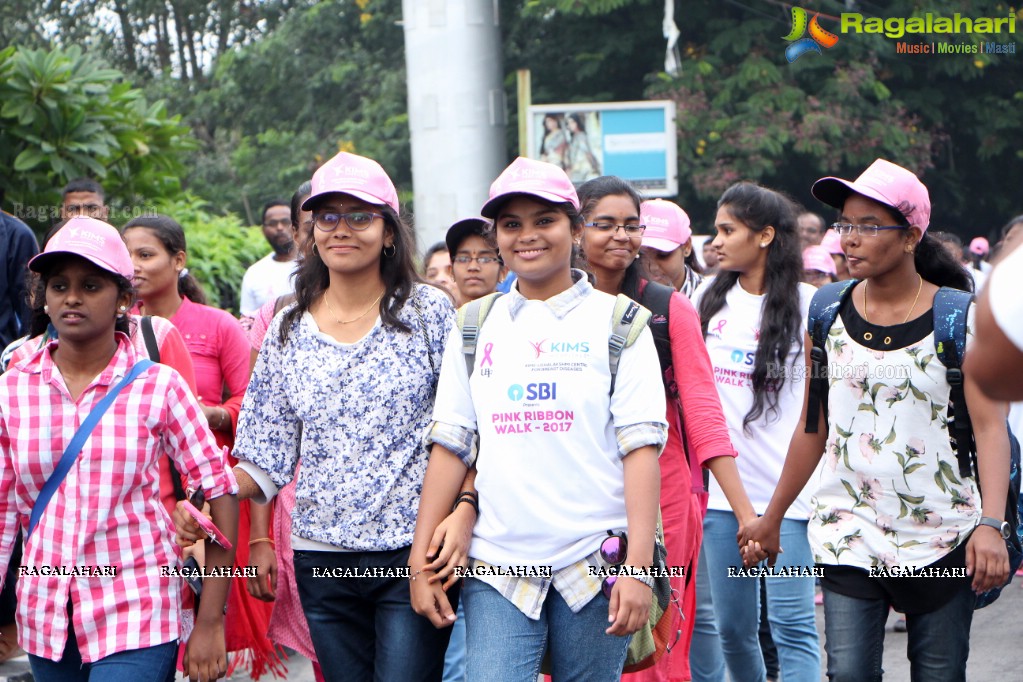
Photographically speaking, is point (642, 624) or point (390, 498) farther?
point (390, 498)

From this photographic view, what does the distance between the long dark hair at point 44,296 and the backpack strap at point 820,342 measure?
7.04 ft

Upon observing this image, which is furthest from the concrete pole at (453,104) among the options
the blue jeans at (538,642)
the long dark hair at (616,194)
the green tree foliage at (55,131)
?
the blue jeans at (538,642)

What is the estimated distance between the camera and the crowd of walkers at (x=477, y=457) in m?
3.62

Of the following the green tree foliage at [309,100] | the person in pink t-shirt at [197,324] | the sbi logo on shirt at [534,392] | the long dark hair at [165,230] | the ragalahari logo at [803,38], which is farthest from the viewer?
the green tree foliage at [309,100]

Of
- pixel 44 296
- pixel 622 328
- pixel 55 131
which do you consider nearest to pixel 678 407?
pixel 622 328

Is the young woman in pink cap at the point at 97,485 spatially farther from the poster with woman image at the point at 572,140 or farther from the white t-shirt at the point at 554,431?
the poster with woman image at the point at 572,140

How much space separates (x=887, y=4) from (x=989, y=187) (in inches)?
174

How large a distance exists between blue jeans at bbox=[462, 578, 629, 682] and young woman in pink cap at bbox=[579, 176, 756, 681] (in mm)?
742

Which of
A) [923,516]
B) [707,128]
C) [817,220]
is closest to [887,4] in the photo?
[707,128]

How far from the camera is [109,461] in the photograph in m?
3.74

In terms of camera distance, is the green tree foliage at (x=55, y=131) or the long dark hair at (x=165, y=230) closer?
the long dark hair at (x=165, y=230)

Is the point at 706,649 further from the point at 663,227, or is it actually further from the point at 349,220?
the point at 349,220

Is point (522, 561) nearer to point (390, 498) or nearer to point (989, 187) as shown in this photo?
point (390, 498)

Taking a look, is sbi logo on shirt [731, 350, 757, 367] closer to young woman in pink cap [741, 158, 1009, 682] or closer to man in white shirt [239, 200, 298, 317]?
young woman in pink cap [741, 158, 1009, 682]
